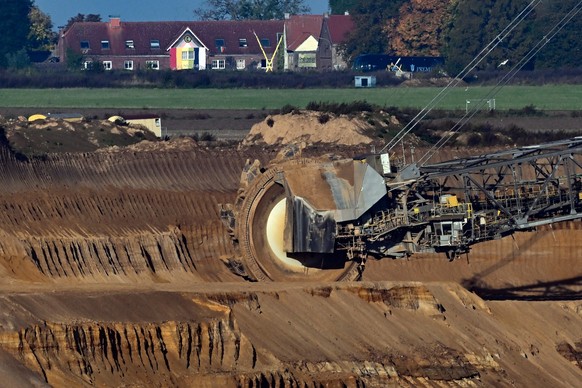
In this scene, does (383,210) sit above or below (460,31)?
below

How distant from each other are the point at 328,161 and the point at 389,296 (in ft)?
21.5

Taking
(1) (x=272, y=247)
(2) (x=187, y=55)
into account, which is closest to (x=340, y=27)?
(2) (x=187, y=55)

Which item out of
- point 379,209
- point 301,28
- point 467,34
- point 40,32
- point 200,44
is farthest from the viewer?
point 40,32

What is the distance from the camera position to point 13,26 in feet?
577

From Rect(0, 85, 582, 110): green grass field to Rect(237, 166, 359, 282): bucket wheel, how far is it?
58.5 metres

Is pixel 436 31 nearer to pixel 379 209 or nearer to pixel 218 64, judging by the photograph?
pixel 218 64

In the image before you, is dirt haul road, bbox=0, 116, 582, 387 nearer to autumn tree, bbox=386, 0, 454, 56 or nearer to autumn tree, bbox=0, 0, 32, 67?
autumn tree, bbox=386, 0, 454, 56

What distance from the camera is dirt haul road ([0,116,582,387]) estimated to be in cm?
4212

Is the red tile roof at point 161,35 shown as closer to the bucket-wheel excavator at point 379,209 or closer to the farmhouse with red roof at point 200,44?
the farmhouse with red roof at point 200,44

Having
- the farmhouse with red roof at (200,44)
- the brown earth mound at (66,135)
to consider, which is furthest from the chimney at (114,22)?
the brown earth mound at (66,135)

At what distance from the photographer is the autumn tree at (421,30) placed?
165625mm

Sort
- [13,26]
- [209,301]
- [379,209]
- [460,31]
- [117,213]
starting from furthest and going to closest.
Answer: [13,26], [460,31], [117,213], [379,209], [209,301]

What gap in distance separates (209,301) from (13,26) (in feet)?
436

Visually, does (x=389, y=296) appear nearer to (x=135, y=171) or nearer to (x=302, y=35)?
(x=135, y=171)
